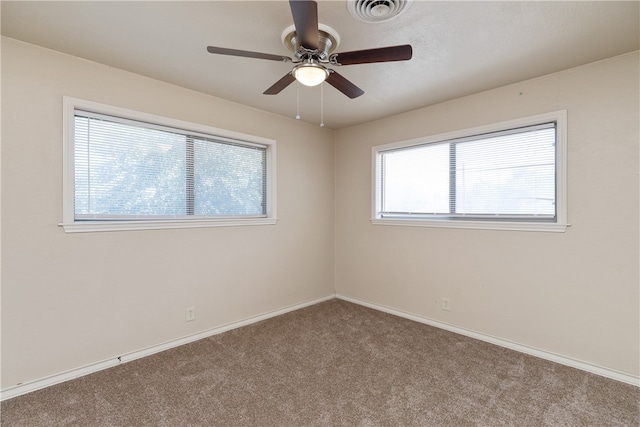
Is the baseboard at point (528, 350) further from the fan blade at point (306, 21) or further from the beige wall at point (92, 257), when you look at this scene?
the fan blade at point (306, 21)

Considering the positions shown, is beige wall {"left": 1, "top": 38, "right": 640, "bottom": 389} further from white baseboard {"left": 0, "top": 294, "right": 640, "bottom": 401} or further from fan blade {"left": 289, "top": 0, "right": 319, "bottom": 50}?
fan blade {"left": 289, "top": 0, "right": 319, "bottom": 50}

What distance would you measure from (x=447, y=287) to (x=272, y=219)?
80.7 inches

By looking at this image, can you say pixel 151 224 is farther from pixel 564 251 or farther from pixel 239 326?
pixel 564 251

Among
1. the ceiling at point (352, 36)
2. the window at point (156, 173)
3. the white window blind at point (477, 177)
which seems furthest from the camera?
the white window blind at point (477, 177)

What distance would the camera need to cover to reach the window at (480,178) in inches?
102

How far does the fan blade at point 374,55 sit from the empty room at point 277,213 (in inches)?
0.5

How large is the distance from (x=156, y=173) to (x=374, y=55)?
7.02ft

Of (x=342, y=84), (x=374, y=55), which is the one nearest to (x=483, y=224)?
(x=342, y=84)

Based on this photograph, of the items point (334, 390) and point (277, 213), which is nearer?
point (334, 390)

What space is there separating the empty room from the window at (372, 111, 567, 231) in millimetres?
22

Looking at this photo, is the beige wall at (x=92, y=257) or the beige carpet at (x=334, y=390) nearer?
the beige carpet at (x=334, y=390)

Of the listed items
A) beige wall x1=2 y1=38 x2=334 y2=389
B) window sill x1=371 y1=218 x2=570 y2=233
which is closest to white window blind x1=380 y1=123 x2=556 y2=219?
window sill x1=371 y1=218 x2=570 y2=233

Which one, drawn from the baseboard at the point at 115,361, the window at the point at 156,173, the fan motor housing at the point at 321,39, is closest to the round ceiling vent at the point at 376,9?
the fan motor housing at the point at 321,39

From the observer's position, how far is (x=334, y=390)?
6.97 ft
